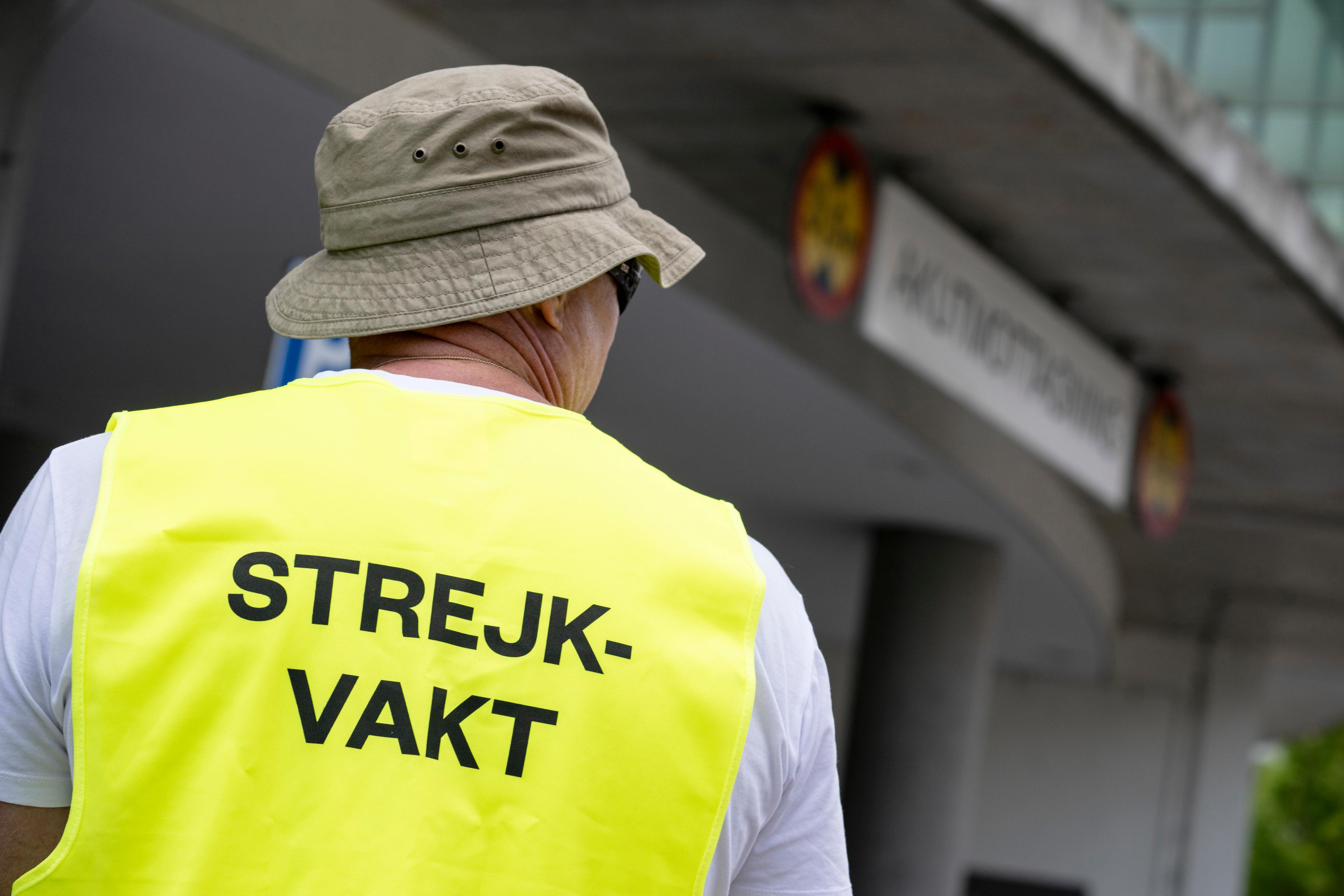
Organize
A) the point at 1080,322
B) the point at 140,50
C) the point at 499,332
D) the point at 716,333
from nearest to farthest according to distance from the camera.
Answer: the point at 499,332, the point at 140,50, the point at 716,333, the point at 1080,322

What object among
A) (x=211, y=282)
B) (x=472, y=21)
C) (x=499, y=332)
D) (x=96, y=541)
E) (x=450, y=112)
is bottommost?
(x=96, y=541)

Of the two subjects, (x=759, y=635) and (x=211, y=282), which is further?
(x=211, y=282)

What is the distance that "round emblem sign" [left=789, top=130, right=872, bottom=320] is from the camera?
531 centimetres

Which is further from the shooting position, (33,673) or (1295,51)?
(1295,51)

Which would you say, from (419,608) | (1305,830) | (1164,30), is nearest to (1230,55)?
(1164,30)

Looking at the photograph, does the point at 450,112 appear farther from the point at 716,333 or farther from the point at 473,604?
the point at 716,333

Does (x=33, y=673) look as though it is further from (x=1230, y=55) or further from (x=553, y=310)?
(x=1230, y=55)

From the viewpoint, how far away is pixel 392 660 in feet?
3.78

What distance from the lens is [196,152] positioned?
4.77 m

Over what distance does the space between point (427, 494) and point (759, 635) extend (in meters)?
0.29

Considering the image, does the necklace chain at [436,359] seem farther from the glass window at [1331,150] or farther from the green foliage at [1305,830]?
the green foliage at [1305,830]

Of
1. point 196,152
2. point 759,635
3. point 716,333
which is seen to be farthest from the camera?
point 716,333

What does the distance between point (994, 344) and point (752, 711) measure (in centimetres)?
539

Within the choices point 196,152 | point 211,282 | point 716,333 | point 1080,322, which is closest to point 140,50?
point 196,152
